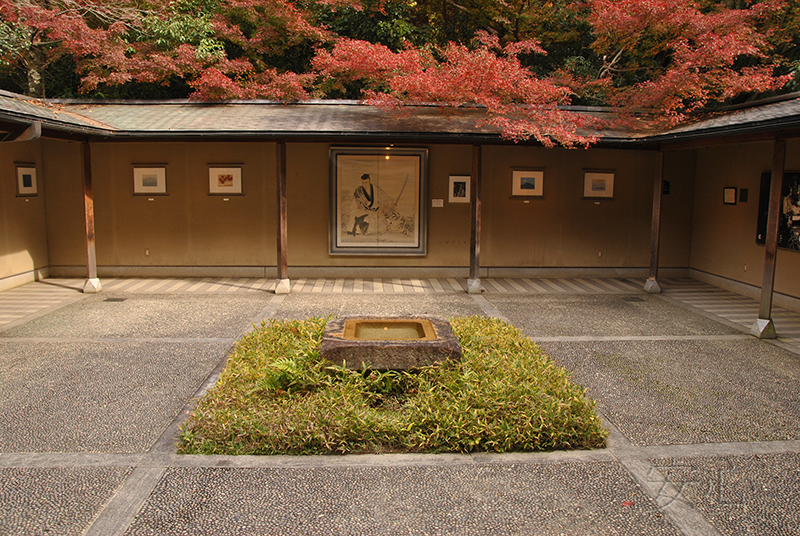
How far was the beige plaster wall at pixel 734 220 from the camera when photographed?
9557 millimetres

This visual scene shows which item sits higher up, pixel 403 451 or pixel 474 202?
pixel 474 202

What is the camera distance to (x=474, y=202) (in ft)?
34.5

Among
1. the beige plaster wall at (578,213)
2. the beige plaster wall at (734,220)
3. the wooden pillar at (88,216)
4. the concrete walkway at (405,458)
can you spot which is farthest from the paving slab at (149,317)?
the beige plaster wall at (734,220)

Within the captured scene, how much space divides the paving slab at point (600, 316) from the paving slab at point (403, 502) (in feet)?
12.5

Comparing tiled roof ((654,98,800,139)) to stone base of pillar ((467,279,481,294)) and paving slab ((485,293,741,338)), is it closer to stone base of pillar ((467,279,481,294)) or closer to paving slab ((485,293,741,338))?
paving slab ((485,293,741,338))

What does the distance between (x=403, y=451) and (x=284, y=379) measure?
1.42 meters

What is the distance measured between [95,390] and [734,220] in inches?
433

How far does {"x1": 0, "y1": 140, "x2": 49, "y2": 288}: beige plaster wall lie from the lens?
10.3 meters

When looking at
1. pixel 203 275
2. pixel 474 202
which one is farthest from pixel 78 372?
pixel 474 202

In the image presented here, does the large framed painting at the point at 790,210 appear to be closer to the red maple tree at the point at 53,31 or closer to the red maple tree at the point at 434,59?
the red maple tree at the point at 434,59

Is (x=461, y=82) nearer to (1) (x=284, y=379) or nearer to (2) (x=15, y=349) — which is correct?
(1) (x=284, y=379)

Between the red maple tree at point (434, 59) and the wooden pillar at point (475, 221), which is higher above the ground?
the red maple tree at point (434, 59)

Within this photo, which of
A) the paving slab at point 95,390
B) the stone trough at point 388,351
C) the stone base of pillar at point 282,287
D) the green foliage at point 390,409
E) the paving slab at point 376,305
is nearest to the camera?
the green foliage at point 390,409

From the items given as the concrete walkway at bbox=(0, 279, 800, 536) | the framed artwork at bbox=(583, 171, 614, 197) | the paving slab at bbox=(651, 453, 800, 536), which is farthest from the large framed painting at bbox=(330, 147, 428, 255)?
the paving slab at bbox=(651, 453, 800, 536)
